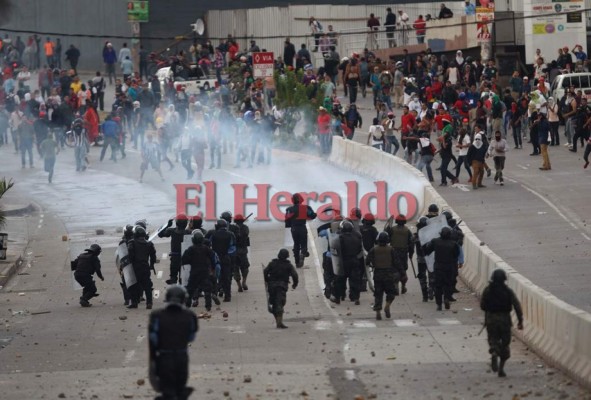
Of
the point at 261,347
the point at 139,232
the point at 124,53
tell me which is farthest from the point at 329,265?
the point at 124,53

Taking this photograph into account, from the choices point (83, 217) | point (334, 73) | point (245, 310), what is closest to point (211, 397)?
point (245, 310)

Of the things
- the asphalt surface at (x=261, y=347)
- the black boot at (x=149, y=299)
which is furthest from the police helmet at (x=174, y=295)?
the black boot at (x=149, y=299)

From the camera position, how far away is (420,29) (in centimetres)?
5806

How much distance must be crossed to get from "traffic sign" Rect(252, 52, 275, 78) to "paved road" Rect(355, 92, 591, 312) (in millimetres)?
6741

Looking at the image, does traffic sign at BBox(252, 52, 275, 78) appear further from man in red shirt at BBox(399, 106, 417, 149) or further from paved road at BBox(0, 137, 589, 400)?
paved road at BBox(0, 137, 589, 400)

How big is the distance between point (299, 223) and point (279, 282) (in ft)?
19.8

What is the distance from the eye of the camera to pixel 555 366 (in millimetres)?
16953

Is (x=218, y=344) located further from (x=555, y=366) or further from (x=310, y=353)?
(x=555, y=366)

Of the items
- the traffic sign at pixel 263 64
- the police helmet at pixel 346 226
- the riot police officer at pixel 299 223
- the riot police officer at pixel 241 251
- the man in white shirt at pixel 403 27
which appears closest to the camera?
the police helmet at pixel 346 226

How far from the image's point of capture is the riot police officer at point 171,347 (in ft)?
42.1

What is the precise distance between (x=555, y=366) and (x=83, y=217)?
21677 millimetres

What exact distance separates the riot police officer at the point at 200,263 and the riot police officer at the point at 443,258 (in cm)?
346

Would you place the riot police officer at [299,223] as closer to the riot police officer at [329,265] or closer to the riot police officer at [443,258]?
the riot police officer at [329,265]

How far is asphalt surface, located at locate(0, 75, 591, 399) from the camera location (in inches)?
632
